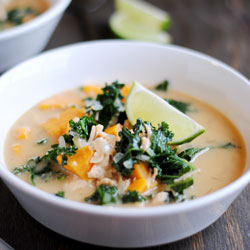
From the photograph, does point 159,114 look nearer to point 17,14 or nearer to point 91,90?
point 91,90

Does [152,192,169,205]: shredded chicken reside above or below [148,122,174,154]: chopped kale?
below

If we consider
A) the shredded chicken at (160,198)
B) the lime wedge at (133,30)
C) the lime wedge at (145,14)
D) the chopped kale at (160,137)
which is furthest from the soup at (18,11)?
the shredded chicken at (160,198)

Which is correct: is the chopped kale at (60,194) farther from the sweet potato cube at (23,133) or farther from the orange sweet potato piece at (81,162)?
the sweet potato cube at (23,133)

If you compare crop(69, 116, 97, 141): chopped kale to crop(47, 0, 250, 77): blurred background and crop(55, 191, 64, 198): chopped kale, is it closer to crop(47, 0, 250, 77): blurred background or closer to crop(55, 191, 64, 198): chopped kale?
crop(55, 191, 64, 198): chopped kale

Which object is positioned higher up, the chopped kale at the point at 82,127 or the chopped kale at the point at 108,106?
the chopped kale at the point at 82,127

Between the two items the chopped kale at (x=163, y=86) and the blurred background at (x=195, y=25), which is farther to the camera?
the blurred background at (x=195, y=25)

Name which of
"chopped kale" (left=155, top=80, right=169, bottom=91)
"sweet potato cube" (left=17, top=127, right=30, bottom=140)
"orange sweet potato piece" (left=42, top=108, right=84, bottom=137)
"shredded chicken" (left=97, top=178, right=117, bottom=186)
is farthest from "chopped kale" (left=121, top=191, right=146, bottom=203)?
"chopped kale" (left=155, top=80, right=169, bottom=91)

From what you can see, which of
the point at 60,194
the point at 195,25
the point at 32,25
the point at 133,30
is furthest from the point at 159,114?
the point at 195,25
